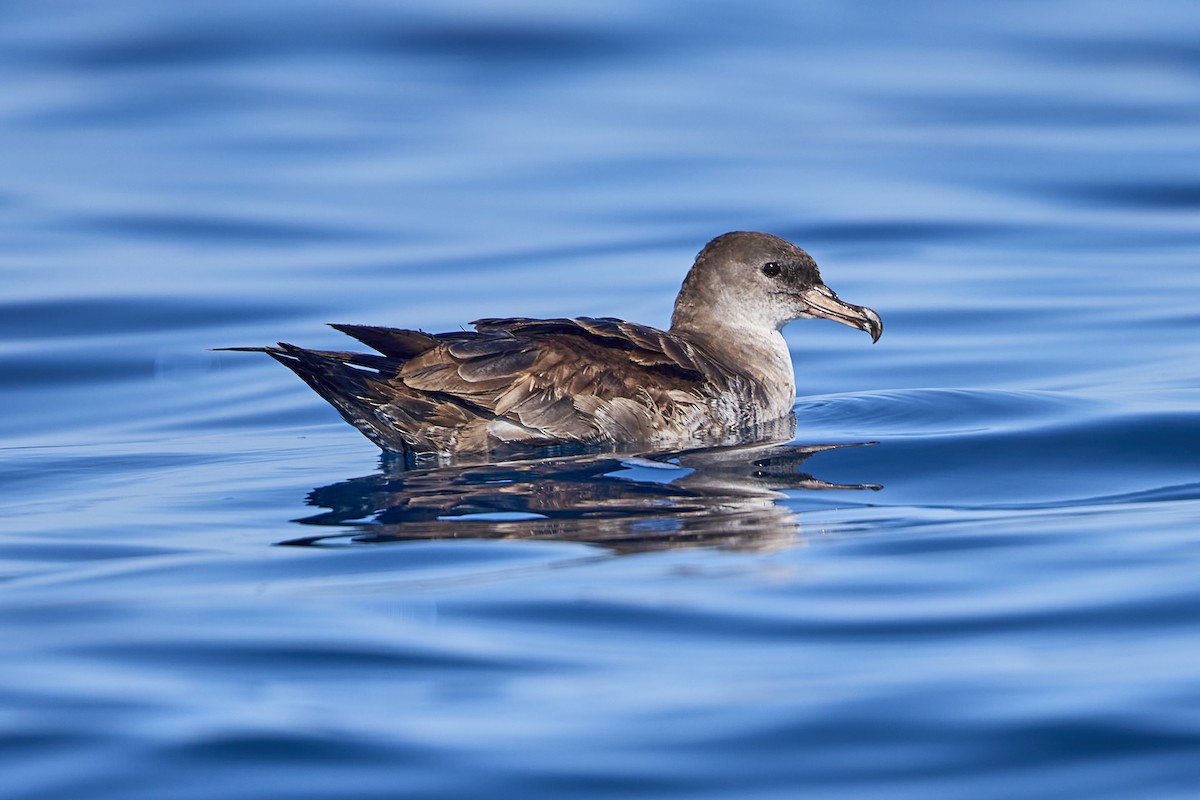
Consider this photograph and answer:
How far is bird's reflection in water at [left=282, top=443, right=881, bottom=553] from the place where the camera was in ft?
23.4

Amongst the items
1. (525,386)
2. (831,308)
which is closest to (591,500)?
(525,386)

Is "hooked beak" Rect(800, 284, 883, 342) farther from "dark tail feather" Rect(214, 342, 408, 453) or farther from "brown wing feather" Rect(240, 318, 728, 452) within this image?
"dark tail feather" Rect(214, 342, 408, 453)

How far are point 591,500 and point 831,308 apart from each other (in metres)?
2.83

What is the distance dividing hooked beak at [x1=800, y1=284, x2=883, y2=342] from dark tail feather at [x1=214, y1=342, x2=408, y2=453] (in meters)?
2.45

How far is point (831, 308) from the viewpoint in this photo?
10070 mm

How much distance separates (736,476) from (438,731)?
3.53m

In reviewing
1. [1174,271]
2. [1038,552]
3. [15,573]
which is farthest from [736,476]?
[1174,271]

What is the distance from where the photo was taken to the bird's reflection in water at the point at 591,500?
23.4ft

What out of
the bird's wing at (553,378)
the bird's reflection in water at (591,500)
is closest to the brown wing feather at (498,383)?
the bird's wing at (553,378)

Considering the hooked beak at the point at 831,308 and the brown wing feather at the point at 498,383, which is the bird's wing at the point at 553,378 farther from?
the hooked beak at the point at 831,308

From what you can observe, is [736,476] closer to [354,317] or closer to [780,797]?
[780,797]

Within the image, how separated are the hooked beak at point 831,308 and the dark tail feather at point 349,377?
8.04 ft

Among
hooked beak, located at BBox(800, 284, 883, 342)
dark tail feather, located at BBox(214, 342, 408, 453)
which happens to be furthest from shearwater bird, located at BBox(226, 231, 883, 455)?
hooked beak, located at BBox(800, 284, 883, 342)

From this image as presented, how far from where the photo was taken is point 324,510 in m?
7.89
